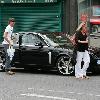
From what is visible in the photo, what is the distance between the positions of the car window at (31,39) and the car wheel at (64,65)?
1.08m

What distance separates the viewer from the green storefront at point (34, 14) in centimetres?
2356

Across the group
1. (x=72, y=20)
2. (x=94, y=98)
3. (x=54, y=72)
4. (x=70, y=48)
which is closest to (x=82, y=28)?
(x=70, y=48)

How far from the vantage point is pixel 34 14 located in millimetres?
23969

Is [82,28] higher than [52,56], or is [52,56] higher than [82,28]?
[82,28]

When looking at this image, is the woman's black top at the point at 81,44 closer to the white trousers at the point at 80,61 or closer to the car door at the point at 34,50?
the white trousers at the point at 80,61

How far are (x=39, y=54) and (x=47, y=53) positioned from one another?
32 centimetres

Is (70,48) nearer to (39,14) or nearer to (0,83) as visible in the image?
(0,83)

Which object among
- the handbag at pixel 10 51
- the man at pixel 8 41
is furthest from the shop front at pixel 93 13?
the handbag at pixel 10 51

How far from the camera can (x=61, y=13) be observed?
2341 centimetres

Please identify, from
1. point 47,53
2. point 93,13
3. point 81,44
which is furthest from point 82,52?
point 93,13

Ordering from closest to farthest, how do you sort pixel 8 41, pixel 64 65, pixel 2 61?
pixel 64 65 < pixel 8 41 < pixel 2 61

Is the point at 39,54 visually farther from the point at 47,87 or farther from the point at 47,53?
the point at 47,87

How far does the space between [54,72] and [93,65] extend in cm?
194

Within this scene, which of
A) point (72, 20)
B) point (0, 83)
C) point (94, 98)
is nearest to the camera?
point (94, 98)
